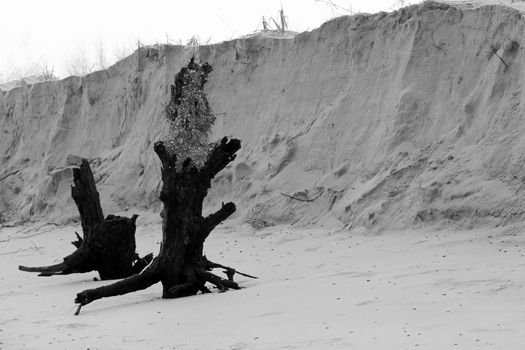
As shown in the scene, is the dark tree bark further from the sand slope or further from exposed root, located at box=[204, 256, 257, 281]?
the sand slope

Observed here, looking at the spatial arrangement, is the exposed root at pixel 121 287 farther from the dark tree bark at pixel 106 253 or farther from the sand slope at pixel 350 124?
the sand slope at pixel 350 124

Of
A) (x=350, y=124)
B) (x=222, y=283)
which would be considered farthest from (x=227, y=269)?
(x=350, y=124)

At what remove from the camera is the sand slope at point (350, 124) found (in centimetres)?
1076

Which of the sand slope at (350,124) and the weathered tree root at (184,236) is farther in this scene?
the sand slope at (350,124)

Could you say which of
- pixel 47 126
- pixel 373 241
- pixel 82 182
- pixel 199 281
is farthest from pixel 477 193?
pixel 47 126

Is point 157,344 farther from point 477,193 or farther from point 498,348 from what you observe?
point 477,193

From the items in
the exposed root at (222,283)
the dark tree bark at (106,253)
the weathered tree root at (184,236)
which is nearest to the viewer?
the exposed root at (222,283)

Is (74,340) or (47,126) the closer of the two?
Result: (74,340)

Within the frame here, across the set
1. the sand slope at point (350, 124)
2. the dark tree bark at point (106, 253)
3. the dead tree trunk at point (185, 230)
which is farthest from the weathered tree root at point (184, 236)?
the sand slope at point (350, 124)

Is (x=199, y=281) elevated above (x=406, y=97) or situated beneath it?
situated beneath

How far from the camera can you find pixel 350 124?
13.3 meters

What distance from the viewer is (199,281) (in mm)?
8797

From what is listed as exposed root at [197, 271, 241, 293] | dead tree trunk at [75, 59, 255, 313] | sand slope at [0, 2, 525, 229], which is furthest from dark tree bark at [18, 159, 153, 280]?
sand slope at [0, 2, 525, 229]

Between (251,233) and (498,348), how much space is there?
780cm
